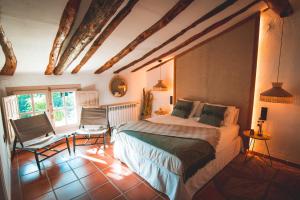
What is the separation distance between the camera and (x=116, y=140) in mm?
2992

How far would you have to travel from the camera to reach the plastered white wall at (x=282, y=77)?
8.48 ft

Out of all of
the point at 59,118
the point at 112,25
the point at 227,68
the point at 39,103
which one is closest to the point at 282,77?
the point at 227,68

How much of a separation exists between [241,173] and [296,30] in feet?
8.27

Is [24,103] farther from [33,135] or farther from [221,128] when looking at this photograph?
[221,128]

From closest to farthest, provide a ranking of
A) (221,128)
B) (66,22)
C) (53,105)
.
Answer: (66,22) → (221,128) → (53,105)

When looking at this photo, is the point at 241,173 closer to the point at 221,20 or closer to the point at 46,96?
the point at 221,20

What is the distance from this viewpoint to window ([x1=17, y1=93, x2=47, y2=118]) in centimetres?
343

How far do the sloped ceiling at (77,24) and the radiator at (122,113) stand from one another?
5.29ft

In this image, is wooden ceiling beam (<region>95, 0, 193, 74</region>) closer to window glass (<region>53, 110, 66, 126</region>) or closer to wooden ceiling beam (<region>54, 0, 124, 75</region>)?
wooden ceiling beam (<region>54, 0, 124, 75</region>)

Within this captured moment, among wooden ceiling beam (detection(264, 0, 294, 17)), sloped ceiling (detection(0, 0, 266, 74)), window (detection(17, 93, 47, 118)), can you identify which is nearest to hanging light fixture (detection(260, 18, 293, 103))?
wooden ceiling beam (detection(264, 0, 294, 17))

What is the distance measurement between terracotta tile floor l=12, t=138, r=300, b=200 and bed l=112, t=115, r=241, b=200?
0.40ft

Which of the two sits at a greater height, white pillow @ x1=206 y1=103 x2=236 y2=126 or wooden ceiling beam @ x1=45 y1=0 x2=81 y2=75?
wooden ceiling beam @ x1=45 y1=0 x2=81 y2=75

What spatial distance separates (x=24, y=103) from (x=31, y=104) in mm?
133

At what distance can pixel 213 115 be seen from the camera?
3.13 meters
